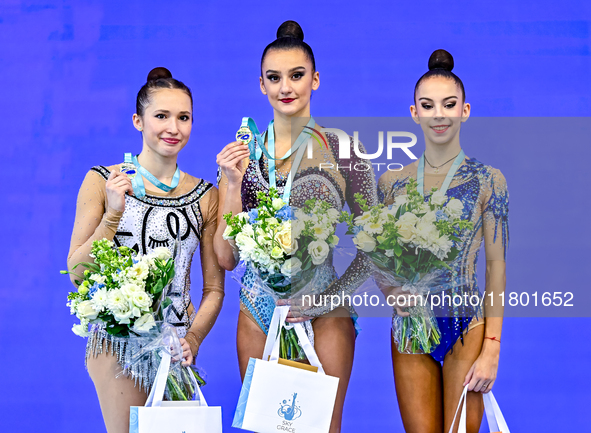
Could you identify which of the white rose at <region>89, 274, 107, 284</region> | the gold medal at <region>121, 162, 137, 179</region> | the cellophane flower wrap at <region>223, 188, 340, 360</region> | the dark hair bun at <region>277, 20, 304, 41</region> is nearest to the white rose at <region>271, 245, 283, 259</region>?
the cellophane flower wrap at <region>223, 188, 340, 360</region>

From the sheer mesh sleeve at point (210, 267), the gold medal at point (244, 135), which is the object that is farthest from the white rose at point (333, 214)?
the sheer mesh sleeve at point (210, 267)

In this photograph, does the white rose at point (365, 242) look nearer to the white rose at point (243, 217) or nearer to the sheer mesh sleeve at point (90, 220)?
the white rose at point (243, 217)

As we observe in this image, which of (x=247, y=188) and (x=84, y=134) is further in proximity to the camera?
(x=84, y=134)

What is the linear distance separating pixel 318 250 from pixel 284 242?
0.42 feet

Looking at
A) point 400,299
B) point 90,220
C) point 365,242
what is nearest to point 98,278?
point 90,220

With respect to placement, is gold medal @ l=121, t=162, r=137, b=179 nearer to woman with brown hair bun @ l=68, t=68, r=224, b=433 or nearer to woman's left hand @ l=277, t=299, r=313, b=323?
woman with brown hair bun @ l=68, t=68, r=224, b=433

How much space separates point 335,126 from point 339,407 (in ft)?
3.54

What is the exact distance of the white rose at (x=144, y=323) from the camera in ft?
8.00

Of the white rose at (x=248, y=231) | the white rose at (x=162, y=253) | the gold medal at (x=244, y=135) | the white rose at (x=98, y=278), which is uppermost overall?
the gold medal at (x=244, y=135)

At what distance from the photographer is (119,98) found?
4.29 meters

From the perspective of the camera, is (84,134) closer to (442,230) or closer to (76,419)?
(76,419)

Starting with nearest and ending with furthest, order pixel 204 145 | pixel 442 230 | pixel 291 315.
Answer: pixel 442 230 < pixel 291 315 < pixel 204 145

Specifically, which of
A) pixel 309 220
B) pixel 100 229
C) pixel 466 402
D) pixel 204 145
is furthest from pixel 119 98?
pixel 466 402

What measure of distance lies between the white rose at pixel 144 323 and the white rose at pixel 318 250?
606 millimetres
